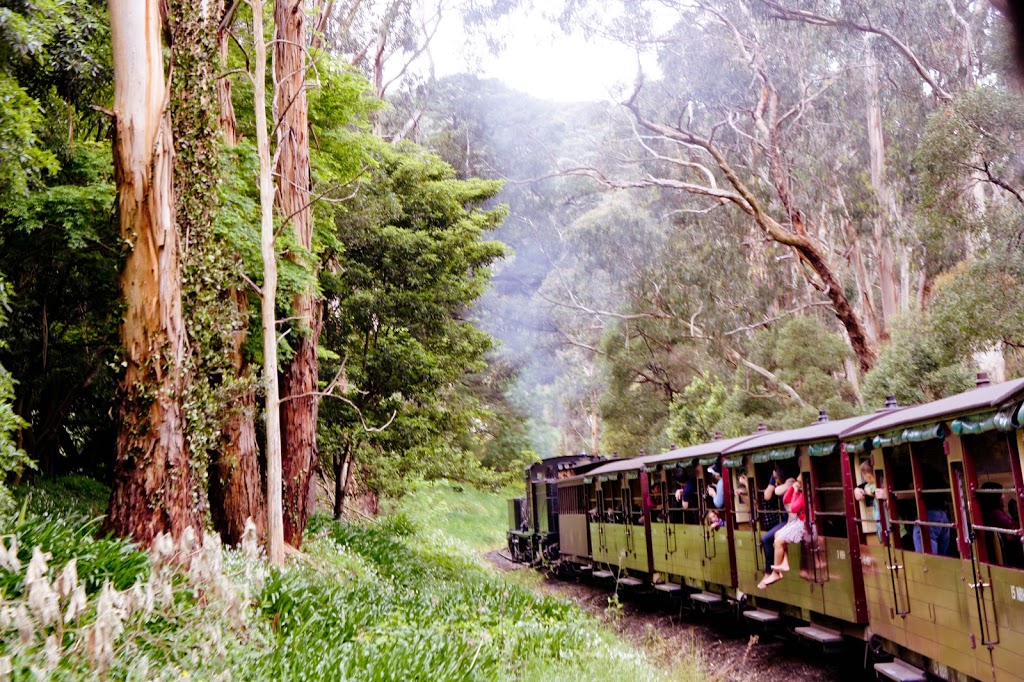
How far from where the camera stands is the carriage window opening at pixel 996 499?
6359mm

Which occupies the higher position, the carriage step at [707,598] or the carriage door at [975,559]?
the carriage door at [975,559]

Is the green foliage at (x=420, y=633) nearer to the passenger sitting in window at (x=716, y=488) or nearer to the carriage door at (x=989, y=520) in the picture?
the passenger sitting in window at (x=716, y=488)

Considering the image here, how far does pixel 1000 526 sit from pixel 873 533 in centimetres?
236

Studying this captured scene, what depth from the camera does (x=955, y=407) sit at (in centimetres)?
704

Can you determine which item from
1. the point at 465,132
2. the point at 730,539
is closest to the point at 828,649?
the point at 730,539

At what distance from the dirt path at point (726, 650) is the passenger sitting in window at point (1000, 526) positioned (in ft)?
11.3

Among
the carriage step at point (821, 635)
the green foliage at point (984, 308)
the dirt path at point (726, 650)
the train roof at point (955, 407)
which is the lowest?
the dirt path at point (726, 650)

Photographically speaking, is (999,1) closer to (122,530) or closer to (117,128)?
(122,530)

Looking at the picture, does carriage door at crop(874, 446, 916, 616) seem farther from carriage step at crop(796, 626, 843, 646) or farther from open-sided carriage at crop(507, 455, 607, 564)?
open-sided carriage at crop(507, 455, 607, 564)

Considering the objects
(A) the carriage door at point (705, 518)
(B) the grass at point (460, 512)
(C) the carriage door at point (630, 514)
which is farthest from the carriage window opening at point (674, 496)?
(B) the grass at point (460, 512)

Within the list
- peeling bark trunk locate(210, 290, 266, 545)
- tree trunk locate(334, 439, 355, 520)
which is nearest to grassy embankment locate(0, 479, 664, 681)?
peeling bark trunk locate(210, 290, 266, 545)

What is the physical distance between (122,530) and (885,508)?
7.04 meters

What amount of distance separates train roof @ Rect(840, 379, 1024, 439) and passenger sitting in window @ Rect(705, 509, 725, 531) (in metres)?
4.04

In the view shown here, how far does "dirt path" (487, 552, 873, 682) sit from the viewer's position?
10.1 metres
